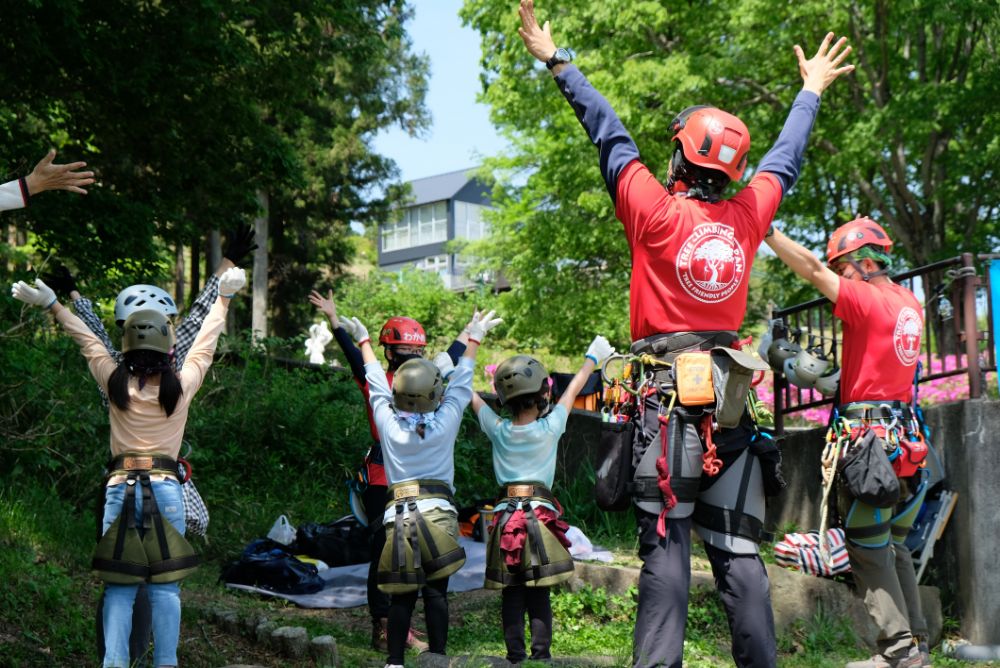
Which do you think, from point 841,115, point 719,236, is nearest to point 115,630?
point 719,236

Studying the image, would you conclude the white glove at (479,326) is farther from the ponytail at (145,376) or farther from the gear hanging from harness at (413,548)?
the ponytail at (145,376)

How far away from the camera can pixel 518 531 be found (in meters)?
5.86

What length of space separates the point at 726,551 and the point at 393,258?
208 feet

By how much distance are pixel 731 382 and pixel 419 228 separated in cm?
6291

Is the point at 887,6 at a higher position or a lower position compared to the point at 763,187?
higher

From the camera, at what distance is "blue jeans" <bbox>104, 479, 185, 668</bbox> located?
4.70 meters

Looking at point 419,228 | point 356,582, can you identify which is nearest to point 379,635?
point 356,582

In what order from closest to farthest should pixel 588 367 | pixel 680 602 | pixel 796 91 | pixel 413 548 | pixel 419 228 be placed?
pixel 680 602 < pixel 413 548 < pixel 588 367 < pixel 796 91 < pixel 419 228

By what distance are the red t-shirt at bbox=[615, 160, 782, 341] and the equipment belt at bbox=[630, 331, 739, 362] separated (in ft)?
0.08

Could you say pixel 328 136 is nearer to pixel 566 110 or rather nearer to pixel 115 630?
pixel 566 110

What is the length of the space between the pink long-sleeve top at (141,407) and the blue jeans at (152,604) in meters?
0.15

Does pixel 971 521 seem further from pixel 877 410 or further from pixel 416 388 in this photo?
pixel 416 388

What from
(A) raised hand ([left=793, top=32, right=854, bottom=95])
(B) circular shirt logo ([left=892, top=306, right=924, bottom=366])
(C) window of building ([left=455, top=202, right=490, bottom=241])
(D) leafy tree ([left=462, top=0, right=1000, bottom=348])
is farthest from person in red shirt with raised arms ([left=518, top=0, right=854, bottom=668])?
(C) window of building ([left=455, top=202, right=490, bottom=241])

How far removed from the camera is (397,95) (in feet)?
87.9
